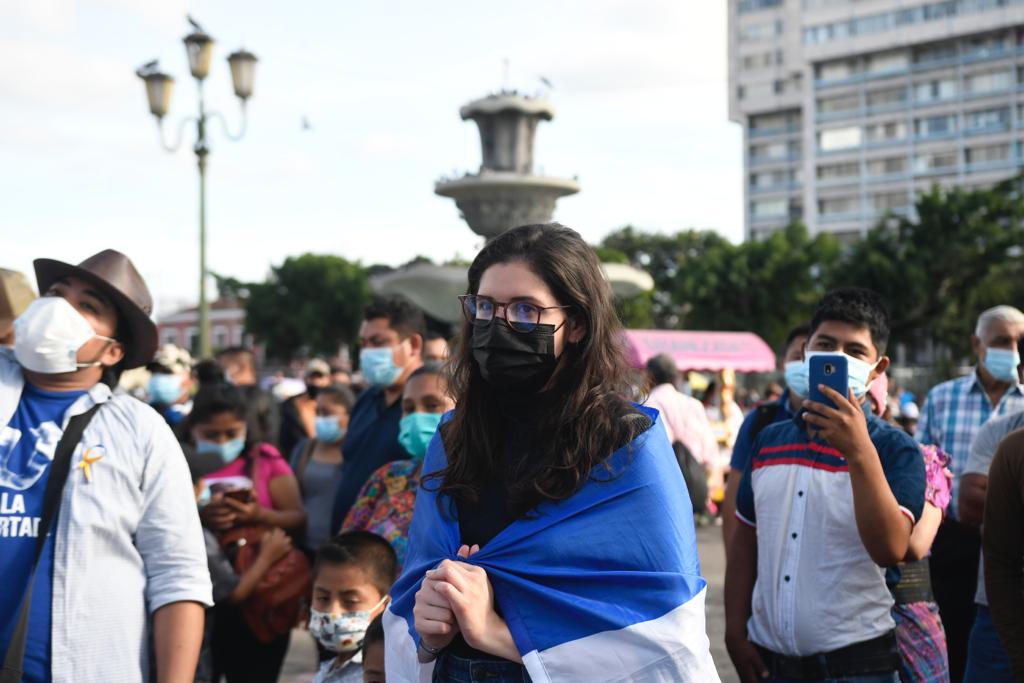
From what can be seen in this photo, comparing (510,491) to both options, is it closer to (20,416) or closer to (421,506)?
(421,506)

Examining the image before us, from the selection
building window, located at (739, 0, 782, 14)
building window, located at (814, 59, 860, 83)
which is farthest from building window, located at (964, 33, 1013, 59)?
building window, located at (739, 0, 782, 14)

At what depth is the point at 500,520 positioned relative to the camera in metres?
2.38

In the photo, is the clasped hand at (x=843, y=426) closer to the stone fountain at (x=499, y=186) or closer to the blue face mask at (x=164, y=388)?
the blue face mask at (x=164, y=388)

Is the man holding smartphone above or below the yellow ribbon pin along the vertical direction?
below

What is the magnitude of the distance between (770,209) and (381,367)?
104 metres

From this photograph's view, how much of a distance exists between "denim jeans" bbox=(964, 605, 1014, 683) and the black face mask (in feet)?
6.57

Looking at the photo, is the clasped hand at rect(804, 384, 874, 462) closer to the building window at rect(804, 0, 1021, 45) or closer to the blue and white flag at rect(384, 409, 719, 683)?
the blue and white flag at rect(384, 409, 719, 683)

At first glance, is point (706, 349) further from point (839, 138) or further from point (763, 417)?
point (839, 138)

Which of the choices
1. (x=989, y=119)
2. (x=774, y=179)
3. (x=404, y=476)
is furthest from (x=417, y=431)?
(x=774, y=179)

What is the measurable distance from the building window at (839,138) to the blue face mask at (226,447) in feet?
323

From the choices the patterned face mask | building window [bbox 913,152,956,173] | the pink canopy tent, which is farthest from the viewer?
building window [bbox 913,152,956,173]

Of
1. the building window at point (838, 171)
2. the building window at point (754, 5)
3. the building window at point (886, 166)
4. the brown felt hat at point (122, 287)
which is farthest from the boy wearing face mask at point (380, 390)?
the building window at point (754, 5)

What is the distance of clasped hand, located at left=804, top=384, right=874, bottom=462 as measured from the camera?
10.6 ft

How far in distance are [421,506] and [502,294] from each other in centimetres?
52
